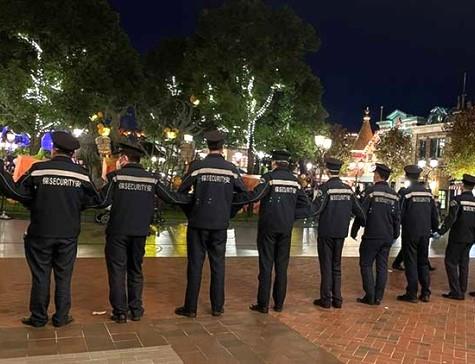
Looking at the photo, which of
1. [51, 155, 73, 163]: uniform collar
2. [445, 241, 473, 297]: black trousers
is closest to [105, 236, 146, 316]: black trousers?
[51, 155, 73, 163]: uniform collar

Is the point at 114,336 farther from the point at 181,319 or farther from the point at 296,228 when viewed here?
the point at 296,228

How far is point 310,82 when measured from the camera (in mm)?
31281

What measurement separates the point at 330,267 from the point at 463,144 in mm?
35690

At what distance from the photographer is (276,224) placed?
22.6ft

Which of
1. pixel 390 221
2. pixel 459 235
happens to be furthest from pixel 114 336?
pixel 459 235

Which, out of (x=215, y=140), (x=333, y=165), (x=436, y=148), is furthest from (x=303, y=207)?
(x=436, y=148)

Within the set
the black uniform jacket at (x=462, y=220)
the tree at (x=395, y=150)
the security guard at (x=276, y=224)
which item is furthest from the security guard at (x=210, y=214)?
the tree at (x=395, y=150)

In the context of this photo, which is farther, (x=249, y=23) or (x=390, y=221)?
(x=249, y=23)

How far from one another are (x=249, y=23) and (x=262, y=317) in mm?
24628

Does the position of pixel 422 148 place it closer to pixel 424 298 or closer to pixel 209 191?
pixel 424 298

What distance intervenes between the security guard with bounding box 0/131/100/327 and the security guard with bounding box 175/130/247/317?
4.17 ft

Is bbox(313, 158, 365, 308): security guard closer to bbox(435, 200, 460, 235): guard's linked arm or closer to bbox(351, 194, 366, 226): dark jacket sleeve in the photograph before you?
bbox(351, 194, 366, 226): dark jacket sleeve

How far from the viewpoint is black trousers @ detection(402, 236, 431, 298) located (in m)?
8.25

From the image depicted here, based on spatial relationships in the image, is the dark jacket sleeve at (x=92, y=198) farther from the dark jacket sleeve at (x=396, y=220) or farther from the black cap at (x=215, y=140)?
the dark jacket sleeve at (x=396, y=220)
